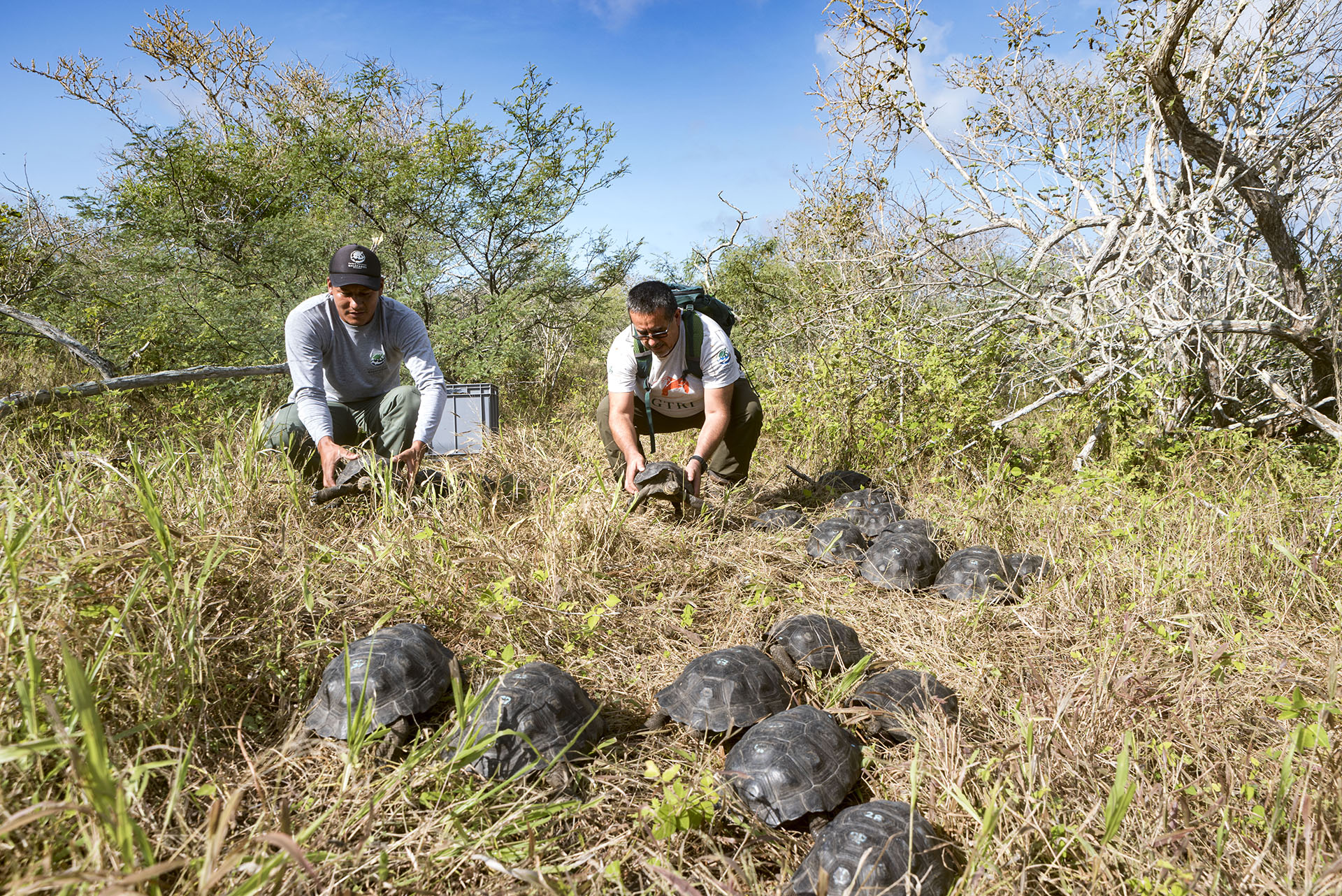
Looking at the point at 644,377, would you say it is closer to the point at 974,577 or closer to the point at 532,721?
the point at 974,577

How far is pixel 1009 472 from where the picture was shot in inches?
212

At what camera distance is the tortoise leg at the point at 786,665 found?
2949mm

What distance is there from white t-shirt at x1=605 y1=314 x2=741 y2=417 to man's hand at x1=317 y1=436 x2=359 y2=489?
5.74 feet

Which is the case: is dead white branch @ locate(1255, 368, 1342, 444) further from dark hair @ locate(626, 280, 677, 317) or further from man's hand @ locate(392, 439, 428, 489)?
man's hand @ locate(392, 439, 428, 489)

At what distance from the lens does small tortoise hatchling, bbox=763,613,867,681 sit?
3.02 metres

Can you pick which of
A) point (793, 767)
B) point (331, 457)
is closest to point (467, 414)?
point (331, 457)

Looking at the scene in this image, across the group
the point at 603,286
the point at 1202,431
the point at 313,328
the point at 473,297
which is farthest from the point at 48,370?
the point at 1202,431

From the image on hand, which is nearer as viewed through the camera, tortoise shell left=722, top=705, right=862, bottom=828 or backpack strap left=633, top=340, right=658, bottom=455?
tortoise shell left=722, top=705, right=862, bottom=828

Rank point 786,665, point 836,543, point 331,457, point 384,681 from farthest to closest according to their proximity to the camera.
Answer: point 836,543 → point 331,457 → point 786,665 → point 384,681

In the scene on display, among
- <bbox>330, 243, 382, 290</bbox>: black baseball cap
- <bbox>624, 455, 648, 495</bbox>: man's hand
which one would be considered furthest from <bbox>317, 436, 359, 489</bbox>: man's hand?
<bbox>624, 455, 648, 495</bbox>: man's hand

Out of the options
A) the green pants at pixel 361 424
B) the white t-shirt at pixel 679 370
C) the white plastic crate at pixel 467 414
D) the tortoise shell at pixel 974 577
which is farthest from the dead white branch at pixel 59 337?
the tortoise shell at pixel 974 577

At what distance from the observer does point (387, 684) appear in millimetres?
2480

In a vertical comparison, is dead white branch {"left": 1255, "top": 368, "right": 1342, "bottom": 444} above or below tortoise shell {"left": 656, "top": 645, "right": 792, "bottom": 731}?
above

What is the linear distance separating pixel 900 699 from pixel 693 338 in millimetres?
3043
